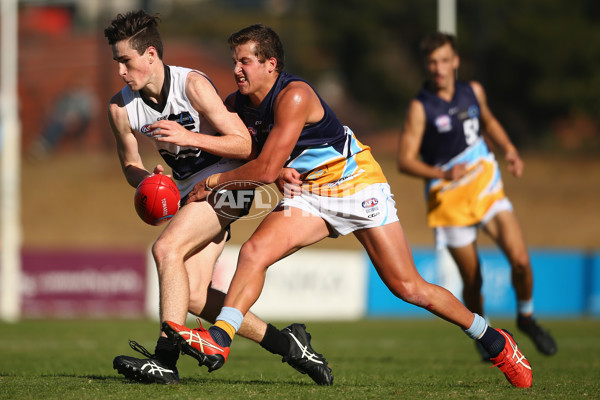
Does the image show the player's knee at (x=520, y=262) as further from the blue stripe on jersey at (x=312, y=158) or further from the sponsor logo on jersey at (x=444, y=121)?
the blue stripe on jersey at (x=312, y=158)

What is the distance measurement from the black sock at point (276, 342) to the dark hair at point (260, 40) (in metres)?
1.77

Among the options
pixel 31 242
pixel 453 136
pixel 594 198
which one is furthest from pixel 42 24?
pixel 453 136

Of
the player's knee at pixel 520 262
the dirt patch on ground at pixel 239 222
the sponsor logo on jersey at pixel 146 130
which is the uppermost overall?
the sponsor logo on jersey at pixel 146 130

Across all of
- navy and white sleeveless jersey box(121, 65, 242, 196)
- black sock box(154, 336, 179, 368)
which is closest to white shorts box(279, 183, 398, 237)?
navy and white sleeveless jersey box(121, 65, 242, 196)

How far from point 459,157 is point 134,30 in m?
3.70

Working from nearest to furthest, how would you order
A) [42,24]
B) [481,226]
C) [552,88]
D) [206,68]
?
[481,226] < [552,88] < [206,68] < [42,24]

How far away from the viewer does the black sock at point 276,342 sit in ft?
18.3

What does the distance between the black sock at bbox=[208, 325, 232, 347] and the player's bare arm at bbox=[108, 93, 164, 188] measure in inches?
47.9

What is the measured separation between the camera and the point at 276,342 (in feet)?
18.3

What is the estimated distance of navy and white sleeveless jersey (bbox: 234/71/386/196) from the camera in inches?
214

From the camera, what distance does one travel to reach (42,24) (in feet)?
150

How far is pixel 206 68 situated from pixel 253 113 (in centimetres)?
3111

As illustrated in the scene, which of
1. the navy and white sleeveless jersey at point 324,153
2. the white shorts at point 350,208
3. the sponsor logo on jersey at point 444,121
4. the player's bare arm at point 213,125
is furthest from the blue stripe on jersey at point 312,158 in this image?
the sponsor logo on jersey at point 444,121

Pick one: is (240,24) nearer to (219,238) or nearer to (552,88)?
(552,88)
